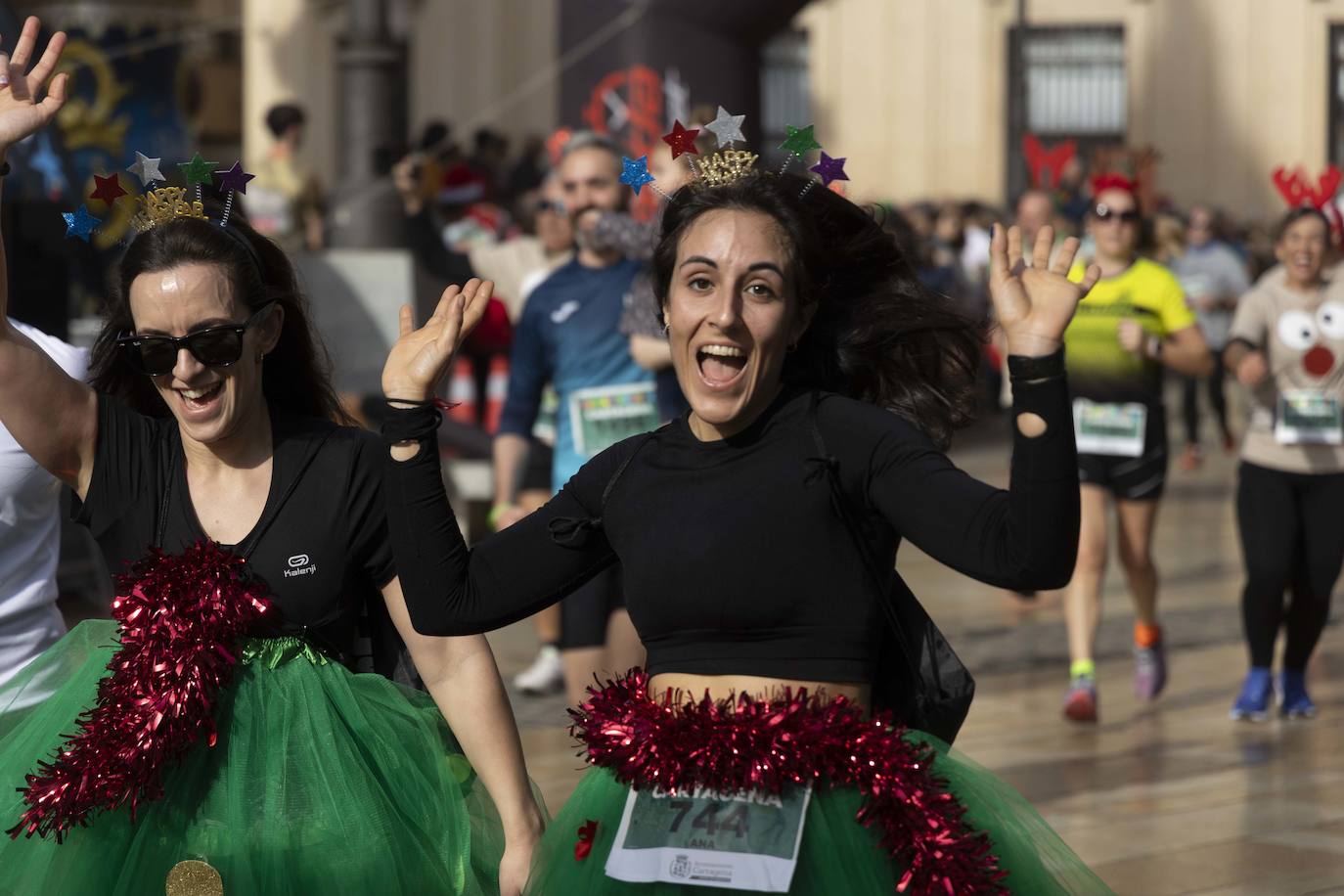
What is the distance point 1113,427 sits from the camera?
29.4 ft

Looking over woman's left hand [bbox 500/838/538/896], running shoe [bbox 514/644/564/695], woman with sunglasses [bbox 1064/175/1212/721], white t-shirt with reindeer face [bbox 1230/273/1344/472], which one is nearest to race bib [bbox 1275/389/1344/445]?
white t-shirt with reindeer face [bbox 1230/273/1344/472]

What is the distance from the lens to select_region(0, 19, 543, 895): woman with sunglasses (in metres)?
3.75

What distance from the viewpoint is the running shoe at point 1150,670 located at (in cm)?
894

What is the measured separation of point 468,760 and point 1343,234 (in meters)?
6.19

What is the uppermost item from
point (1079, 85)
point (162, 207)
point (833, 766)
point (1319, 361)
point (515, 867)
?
point (1079, 85)

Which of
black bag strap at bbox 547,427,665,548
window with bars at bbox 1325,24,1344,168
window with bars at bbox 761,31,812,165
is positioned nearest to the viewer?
black bag strap at bbox 547,427,665,548

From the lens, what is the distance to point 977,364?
3895 mm

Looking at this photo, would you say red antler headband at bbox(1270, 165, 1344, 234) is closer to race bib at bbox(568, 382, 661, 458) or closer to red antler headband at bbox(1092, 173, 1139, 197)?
red antler headband at bbox(1092, 173, 1139, 197)

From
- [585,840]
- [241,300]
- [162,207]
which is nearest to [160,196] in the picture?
[162,207]

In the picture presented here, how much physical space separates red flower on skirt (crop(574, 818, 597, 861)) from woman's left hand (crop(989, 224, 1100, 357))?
99 cm

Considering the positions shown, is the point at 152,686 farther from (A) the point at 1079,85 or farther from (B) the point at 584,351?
(A) the point at 1079,85

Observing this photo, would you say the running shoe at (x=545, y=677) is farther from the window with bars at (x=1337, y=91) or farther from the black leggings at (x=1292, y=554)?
the window with bars at (x=1337, y=91)

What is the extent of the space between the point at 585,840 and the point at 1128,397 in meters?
5.89

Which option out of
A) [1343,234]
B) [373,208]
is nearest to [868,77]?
[373,208]
